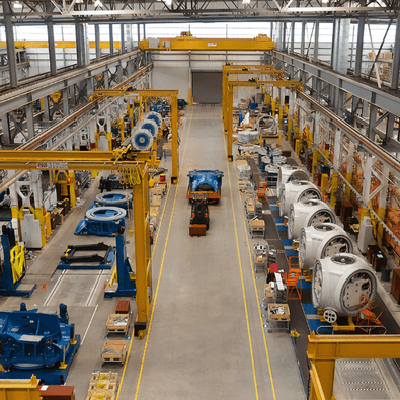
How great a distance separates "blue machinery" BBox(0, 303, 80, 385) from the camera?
11.3m

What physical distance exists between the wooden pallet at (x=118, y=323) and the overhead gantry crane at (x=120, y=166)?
0.30 metres

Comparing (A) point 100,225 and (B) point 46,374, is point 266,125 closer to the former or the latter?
(A) point 100,225

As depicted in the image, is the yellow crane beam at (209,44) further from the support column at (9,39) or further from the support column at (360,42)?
the support column at (9,39)

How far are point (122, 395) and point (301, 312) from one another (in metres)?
5.40

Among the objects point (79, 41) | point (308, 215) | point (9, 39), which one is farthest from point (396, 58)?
point (79, 41)

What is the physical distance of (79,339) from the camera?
40.7ft

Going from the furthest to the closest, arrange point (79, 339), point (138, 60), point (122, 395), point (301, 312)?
point (138, 60) → point (301, 312) → point (79, 339) → point (122, 395)

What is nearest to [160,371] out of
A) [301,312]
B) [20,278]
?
[301,312]

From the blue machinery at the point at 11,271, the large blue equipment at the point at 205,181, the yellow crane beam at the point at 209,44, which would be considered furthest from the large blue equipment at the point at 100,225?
the yellow crane beam at the point at 209,44

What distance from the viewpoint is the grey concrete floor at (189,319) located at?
1121cm

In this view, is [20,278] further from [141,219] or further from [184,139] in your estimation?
[184,139]

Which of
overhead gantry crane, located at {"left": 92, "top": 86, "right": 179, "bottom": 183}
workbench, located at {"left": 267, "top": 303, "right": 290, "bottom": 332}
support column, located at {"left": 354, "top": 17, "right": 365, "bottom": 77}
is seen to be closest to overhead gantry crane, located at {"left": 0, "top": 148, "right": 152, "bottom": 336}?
workbench, located at {"left": 267, "top": 303, "right": 290, "bottom": 332}

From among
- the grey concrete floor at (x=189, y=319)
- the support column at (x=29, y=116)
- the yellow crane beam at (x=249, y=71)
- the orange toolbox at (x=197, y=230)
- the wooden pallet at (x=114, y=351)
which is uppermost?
the yellow crane beam at (x=249, y=71)

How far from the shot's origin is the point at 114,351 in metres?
11.8
